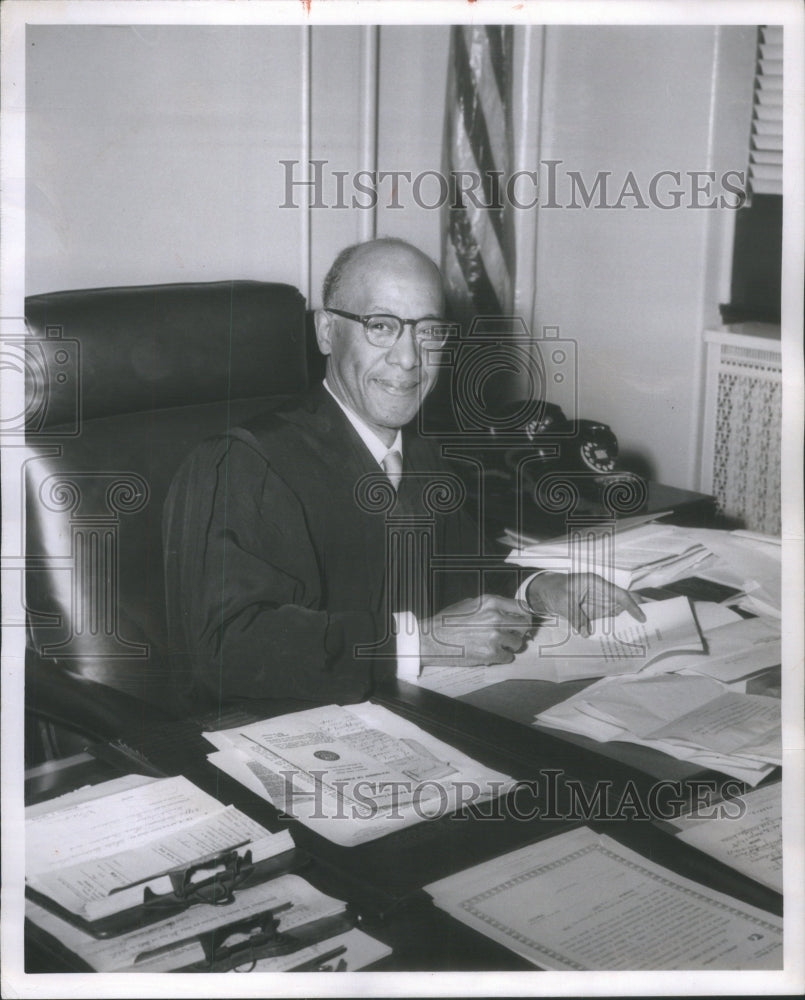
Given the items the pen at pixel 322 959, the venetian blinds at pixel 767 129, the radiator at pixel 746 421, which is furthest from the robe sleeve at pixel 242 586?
the venetian blinds at pixel 767 129

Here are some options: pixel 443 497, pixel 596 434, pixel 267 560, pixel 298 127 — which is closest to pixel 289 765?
pixel 267 560

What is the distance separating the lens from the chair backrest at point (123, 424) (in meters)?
1.18

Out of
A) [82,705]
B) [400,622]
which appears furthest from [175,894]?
[400,622]

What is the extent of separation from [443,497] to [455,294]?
24cm

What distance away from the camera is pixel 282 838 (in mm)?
979

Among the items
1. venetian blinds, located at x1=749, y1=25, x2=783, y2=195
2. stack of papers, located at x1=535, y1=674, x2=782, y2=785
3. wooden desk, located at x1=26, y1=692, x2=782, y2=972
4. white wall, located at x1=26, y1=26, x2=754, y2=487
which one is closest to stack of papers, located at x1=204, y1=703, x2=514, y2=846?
wooden desk, located at x1=26, y1=692, x2=782, y2=972

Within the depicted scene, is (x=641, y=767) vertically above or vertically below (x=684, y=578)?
below

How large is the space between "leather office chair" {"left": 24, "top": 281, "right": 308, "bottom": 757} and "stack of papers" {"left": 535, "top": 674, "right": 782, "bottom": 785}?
480 mm

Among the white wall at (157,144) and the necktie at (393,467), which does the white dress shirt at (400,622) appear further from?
the white wall at (157,144)

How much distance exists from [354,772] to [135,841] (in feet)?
0.74

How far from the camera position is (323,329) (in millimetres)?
1191

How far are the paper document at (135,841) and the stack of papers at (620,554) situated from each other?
1.44ft

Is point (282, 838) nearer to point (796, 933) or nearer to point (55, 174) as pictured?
point (796, 933)

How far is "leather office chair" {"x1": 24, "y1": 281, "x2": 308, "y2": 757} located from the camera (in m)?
1.17
